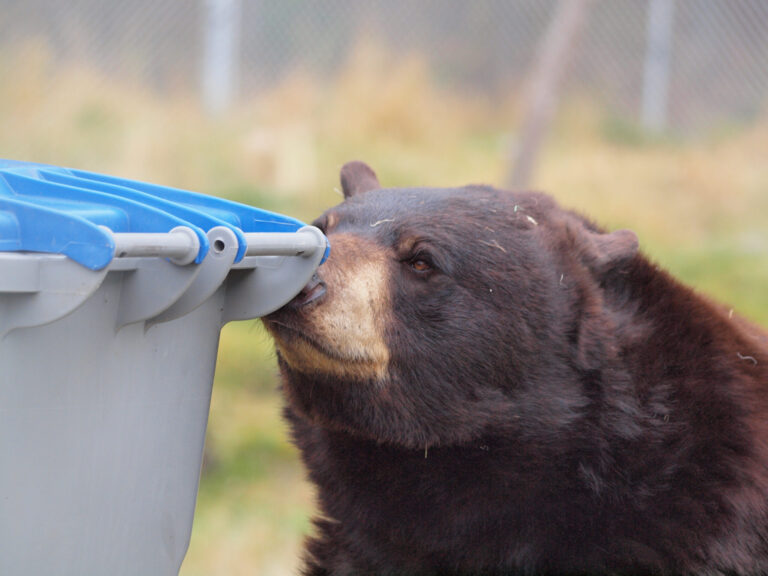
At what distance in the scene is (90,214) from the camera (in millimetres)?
1708

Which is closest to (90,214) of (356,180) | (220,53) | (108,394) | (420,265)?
(108,394)

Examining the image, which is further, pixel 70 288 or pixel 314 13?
pixel 314 13

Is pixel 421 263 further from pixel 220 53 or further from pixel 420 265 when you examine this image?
pixel 220 53

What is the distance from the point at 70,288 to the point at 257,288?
553mm

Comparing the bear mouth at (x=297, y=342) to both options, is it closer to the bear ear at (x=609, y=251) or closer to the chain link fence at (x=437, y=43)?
the bear ear at (x=609, y=251)

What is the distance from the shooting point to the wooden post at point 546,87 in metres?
6.35

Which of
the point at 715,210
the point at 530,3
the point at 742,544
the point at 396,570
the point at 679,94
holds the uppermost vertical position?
the point at 530,3

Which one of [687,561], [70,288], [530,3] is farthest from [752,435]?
[530,3]

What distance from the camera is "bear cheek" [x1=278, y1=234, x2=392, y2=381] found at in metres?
2.24

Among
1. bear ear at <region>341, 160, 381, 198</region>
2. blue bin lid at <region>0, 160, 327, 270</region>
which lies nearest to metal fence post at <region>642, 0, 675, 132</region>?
bear ear at <region>341, 160, 381, 198</region>

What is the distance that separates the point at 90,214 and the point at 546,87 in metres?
5.21

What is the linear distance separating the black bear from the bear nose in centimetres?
19

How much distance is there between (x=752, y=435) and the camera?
8.53 ft

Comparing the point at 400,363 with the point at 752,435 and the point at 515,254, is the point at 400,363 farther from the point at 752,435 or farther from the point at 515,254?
the point at 752,435
